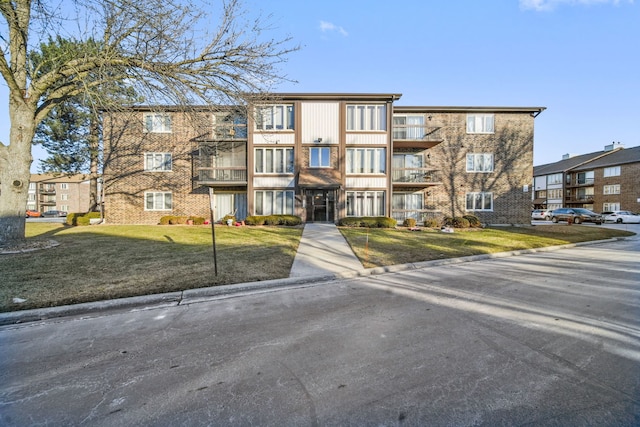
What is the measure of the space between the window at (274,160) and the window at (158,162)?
23.3ft

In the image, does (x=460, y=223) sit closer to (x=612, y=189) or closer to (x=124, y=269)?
(x=124, y=269)

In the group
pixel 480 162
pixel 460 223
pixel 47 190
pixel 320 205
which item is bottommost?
pixel 460 223

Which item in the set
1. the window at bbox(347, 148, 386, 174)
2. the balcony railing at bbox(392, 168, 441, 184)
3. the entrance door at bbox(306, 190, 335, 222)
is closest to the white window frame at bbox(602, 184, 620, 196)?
the balcony railing at bbox(392, 168, 441, 184)

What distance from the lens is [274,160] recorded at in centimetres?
1978

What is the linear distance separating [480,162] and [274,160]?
16264 millimetres

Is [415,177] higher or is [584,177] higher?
[584,177]

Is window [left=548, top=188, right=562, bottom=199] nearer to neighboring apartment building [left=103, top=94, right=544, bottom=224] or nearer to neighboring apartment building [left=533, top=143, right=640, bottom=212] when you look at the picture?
neighboring apartment building [left=533, top=143, right=640, bottom=212]

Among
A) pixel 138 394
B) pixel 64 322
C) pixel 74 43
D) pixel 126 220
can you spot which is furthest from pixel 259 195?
pixel 138 394

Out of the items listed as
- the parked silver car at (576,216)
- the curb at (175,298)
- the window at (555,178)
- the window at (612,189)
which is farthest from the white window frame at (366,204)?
the window at (555,178)

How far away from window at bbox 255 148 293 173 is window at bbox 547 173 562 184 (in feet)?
177

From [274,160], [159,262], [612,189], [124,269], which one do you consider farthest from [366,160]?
[612,189]

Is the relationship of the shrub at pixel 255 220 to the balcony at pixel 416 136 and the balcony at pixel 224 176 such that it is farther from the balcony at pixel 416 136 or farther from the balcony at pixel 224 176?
the balcony at pixel 416 136

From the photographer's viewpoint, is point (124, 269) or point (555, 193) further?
point (555, 193)

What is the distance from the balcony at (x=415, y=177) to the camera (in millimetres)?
20562
